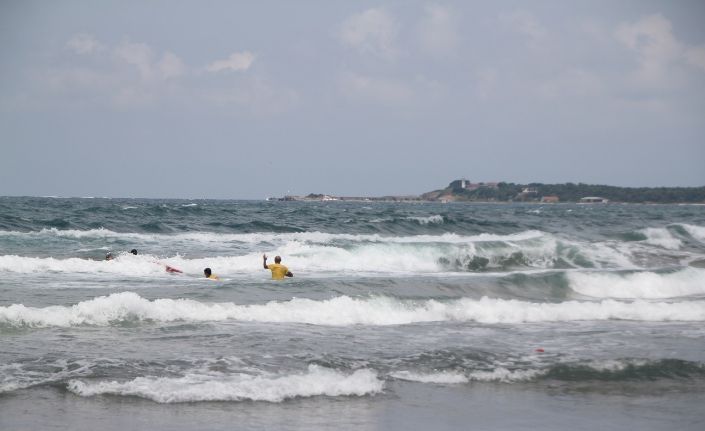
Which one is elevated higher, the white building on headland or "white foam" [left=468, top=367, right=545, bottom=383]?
the white building on headland

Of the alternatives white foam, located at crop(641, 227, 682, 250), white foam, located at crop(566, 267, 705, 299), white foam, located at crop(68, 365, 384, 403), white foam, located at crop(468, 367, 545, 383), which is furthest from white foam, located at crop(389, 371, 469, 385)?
white foam, located at crop(641, 227, 682, 250)

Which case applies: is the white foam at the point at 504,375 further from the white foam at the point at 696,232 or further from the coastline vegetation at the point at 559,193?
the coastline vegetation at the point at 559,193

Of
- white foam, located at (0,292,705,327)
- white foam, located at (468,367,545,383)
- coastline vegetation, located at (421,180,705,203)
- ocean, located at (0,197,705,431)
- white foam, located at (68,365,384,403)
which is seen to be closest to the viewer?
ocean, located at (0,197,705,431)

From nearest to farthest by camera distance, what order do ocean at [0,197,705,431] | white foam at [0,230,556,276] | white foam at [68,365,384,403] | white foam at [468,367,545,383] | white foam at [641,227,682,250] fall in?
ocean at [0,197,705,431] → white foam at [68,365,384,403] → white foam at [468,367,545,383] → white foam at [0,230,556,276] → white foam at [641,227,682,250]

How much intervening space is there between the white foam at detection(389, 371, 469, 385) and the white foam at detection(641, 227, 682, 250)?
101 ft

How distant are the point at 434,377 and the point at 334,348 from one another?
2.05m

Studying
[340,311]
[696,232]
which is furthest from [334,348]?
[696,232]

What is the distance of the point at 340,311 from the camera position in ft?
50.9

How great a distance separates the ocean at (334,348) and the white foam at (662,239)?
52.3 ft

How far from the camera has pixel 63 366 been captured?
10.1 metres

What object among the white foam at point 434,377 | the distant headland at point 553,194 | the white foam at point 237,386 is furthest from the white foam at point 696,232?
the distant headland at point 553,194

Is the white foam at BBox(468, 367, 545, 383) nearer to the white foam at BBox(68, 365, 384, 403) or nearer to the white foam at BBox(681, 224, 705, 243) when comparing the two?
the white foam at BBox(68, 365, 384, 403)

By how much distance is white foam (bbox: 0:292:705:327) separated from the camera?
44.6 ft

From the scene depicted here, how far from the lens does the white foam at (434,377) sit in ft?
34.2
